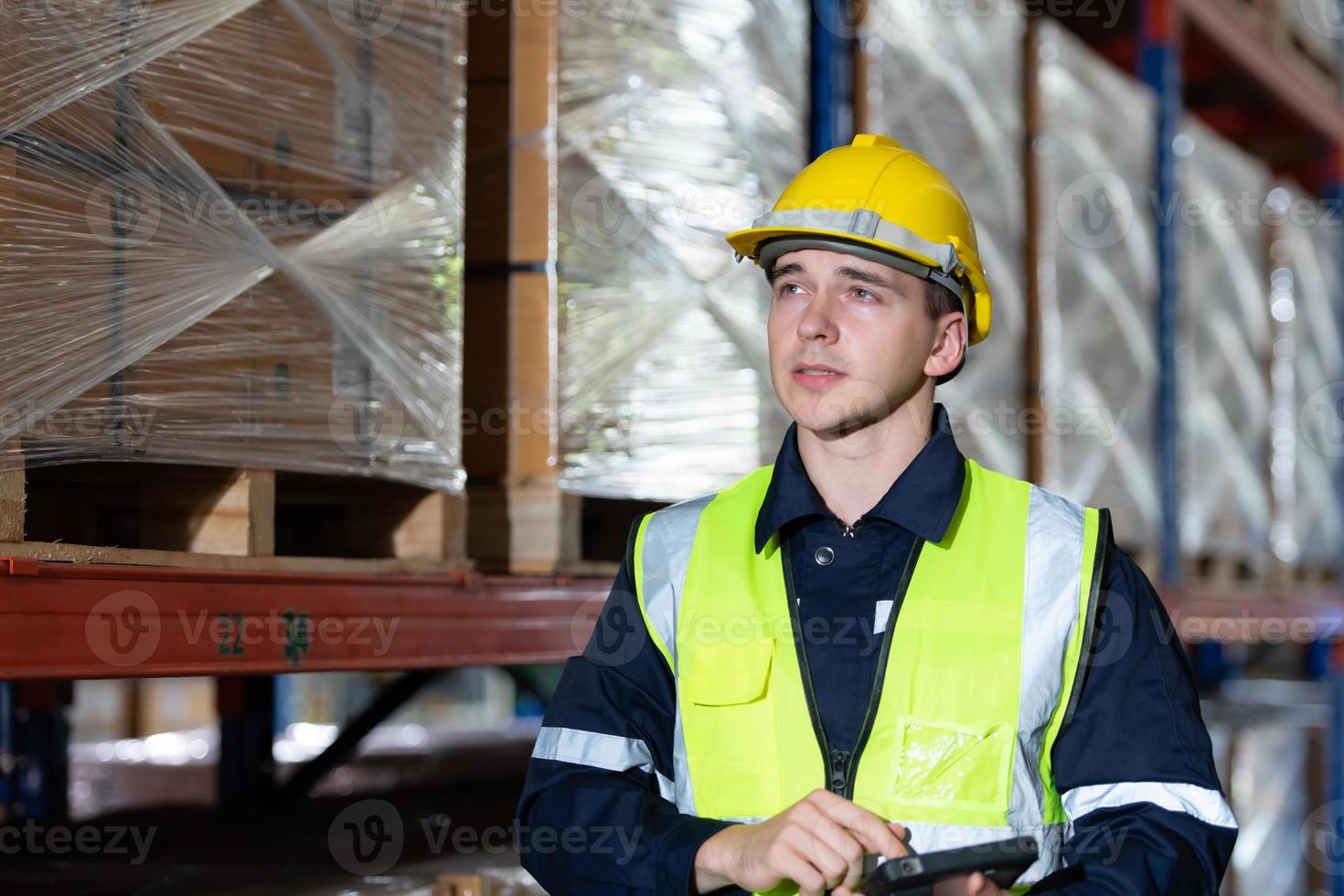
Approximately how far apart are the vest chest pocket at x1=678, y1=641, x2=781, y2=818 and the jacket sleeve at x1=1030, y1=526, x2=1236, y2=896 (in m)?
0.35

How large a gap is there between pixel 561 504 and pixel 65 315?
1.33 metres

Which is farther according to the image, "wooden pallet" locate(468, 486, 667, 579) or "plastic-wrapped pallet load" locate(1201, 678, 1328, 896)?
"plastic-wrapped pallet load" locate(1201, 678, 1328, 896)

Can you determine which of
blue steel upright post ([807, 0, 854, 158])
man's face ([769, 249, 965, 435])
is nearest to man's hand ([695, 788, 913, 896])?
man's face ([769, 249, 965, 435])

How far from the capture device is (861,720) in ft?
5.92

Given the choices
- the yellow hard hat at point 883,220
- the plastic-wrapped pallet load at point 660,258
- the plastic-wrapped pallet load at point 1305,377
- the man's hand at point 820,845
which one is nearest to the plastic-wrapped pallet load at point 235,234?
the plastic-wrapped pallet load at point 660,258

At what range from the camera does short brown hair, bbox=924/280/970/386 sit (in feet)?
6.48

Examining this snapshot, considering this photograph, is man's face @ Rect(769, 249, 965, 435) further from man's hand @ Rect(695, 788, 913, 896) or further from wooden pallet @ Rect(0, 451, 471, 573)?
wooden pallet @ Rect(0, 451, 471, 573)

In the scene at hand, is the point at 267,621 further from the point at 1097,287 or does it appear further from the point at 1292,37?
the point at 1292,37

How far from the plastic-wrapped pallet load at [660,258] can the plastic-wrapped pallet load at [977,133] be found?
1.18m

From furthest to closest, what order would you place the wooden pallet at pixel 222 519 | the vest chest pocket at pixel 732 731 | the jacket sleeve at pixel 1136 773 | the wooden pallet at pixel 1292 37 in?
1. the wooden pallet at pixel 1292 37
2. the wooden pallet at pixel 222 519
3. the vest chest pocket at pixel 732 731
4. the jacket sleeve at pixel 1136 773

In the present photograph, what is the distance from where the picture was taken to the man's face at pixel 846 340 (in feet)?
6.22

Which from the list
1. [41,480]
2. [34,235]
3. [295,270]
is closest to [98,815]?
[41,480]

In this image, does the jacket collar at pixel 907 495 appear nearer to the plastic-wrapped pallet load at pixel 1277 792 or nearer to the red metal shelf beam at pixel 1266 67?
the plastic-wrapped pallet load at pixel 1277 792

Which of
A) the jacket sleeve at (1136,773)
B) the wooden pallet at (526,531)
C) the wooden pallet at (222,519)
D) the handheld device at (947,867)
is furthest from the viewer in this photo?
the wooden pallet at (526,531)
